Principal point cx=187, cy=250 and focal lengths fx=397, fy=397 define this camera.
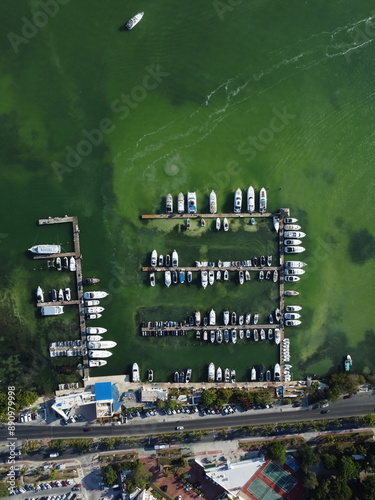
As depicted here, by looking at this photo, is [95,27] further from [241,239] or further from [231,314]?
[231,314]

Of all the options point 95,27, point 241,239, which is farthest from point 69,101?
point 241,239

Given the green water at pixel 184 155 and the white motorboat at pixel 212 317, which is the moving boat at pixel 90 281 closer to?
the green water at pixel 184 155

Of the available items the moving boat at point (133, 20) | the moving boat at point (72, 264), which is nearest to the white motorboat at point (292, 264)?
the moving boat at point (72, 264)

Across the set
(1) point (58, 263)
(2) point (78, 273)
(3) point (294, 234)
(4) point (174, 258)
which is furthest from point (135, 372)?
(3) point (294, 234)

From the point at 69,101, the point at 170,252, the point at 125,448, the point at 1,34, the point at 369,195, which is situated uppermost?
the point at 1,34

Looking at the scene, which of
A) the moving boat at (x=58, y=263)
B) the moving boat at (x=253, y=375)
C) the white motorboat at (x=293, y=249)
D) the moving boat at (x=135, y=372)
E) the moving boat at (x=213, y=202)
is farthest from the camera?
the moving boat at (x=253, y=375)

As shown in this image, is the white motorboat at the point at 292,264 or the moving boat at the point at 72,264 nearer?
the moving boat at the point at 72,264

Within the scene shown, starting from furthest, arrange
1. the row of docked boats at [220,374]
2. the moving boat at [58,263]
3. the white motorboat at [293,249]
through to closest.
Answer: the row of docked boats at [220,374], the white motorboat at [293,249], the moving boat at [58,263]

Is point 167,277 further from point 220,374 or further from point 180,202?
point 220,374
